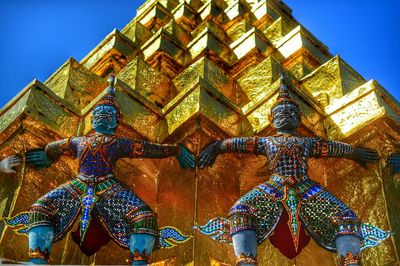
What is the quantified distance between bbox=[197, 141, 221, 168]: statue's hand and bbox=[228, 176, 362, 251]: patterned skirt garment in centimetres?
90

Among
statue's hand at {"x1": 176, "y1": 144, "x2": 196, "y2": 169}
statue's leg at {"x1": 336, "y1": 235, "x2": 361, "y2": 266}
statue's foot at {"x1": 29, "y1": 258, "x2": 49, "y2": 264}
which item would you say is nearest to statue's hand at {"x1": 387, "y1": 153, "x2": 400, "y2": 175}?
statue's leg at {"x1": 336, "y1": 235, "x2": 361, "y2": 266}

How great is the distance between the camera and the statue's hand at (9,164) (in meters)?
7.57

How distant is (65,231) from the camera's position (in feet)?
20.7

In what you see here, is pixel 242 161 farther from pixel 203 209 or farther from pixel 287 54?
pixel 287 54

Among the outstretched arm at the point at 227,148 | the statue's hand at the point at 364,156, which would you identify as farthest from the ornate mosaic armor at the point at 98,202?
the statue's hand at the point at 364,156

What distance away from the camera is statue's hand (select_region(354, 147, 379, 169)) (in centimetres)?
732

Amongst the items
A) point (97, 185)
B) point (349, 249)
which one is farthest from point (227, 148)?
point (349, 249)

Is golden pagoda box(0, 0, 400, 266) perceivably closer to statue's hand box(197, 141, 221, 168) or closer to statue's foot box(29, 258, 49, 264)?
statue's hand box(197, 141, 221, 168)

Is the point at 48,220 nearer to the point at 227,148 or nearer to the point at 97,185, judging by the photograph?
the point at 97,185

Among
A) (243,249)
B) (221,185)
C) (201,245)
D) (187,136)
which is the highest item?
(187,136)

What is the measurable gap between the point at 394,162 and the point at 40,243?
13.9 feet

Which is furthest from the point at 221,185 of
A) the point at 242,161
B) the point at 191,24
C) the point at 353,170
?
the point at 191,24

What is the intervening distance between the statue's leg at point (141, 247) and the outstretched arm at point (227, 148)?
141 cm

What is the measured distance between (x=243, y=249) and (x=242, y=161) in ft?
7.44
